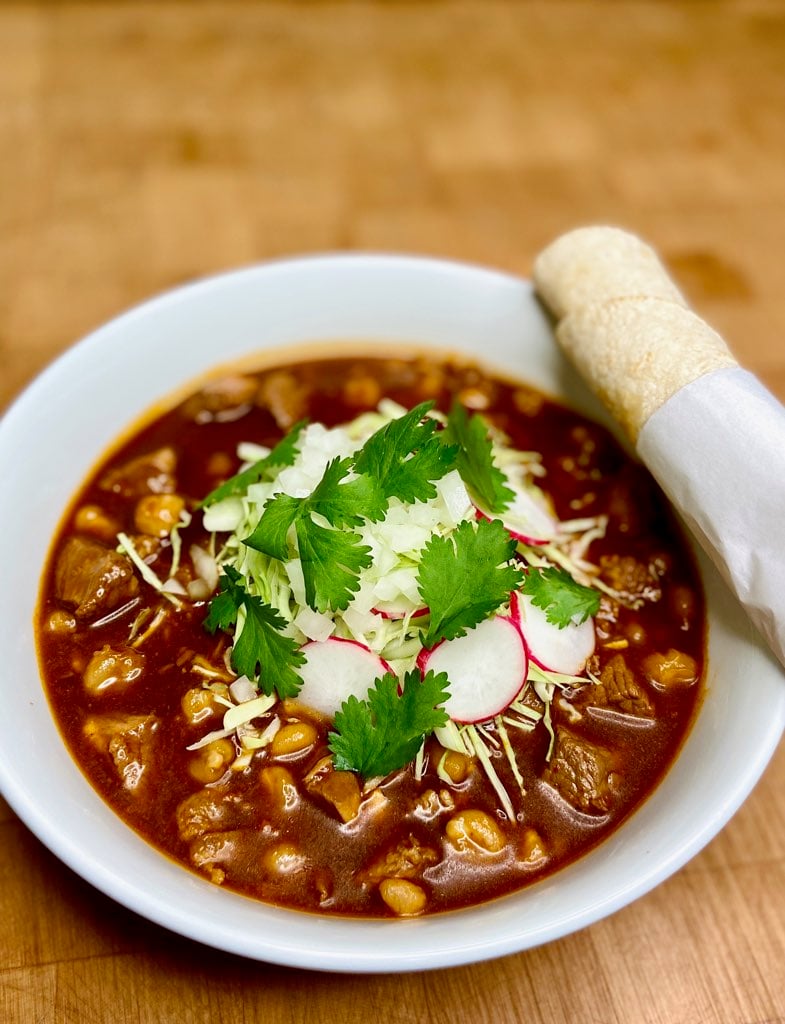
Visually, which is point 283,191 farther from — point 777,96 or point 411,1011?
point 411,1011

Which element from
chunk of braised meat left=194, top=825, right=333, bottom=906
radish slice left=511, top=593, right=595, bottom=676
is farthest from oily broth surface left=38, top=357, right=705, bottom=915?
radish slice left=511, top=593, right=595, bottom=676

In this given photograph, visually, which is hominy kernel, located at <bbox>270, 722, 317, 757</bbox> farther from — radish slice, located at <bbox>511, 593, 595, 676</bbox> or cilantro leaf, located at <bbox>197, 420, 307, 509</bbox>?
cilantro leaf, located at <bbox>197, 420, 307, 509</bbox>

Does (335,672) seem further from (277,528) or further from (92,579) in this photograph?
(92,579)

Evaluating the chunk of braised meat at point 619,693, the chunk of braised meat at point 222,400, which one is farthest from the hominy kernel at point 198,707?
the chunk of braised meat at point 222,400

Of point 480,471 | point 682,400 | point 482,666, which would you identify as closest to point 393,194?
point 480,471

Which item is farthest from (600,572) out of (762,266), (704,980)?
(762,266)
